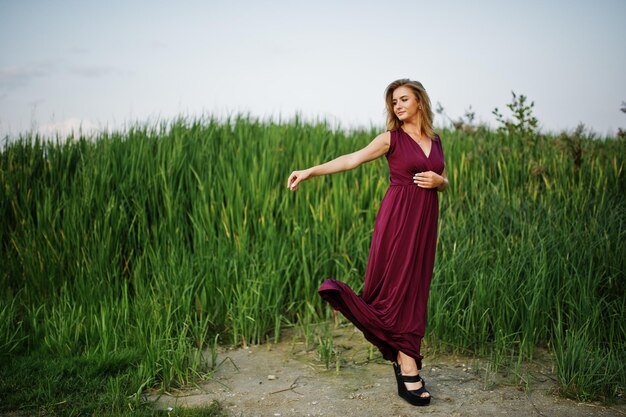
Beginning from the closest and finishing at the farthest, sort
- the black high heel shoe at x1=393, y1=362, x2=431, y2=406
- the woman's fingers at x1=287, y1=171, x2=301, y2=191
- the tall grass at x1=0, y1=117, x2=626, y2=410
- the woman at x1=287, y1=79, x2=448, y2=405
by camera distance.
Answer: the woman's fingers at x1=287, y1=171, x2=301, y2=191, the woman at x1=287, y1=79, x2=448, y2=405, the black high heel shoe at x1=393, y1=362, x2=431, y2=406, the tall grass at x1=0, y1=117, x2=626, y2=410

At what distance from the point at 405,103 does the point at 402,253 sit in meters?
0.88

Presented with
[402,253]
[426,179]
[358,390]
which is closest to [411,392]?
[358,390]

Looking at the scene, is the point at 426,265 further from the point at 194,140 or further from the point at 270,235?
the point at 194,140

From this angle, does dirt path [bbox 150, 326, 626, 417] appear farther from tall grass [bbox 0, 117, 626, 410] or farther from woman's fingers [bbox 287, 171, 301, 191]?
woman's fingers [bbox 287, 171, 301, 191]

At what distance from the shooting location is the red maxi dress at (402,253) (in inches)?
145

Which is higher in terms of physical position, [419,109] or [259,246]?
[419,109]

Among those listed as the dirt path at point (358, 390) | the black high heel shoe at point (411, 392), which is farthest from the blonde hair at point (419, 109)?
the dirt path at point (358, 390)

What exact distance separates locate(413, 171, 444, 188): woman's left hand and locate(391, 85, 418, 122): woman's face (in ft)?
1.18

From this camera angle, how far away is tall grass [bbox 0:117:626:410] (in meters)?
4.80

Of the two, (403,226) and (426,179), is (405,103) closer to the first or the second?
(426,179)

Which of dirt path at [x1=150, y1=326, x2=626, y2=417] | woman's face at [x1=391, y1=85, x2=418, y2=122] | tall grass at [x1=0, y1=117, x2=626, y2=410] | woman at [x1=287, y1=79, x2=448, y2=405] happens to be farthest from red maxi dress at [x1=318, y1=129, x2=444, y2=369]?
tall grass at [x1=0, y1=117, x2=626, y2=410]

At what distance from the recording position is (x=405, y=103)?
371cm

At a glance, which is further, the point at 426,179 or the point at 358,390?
the point at 358,390

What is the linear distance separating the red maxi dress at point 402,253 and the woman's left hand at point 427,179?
0.15ft
